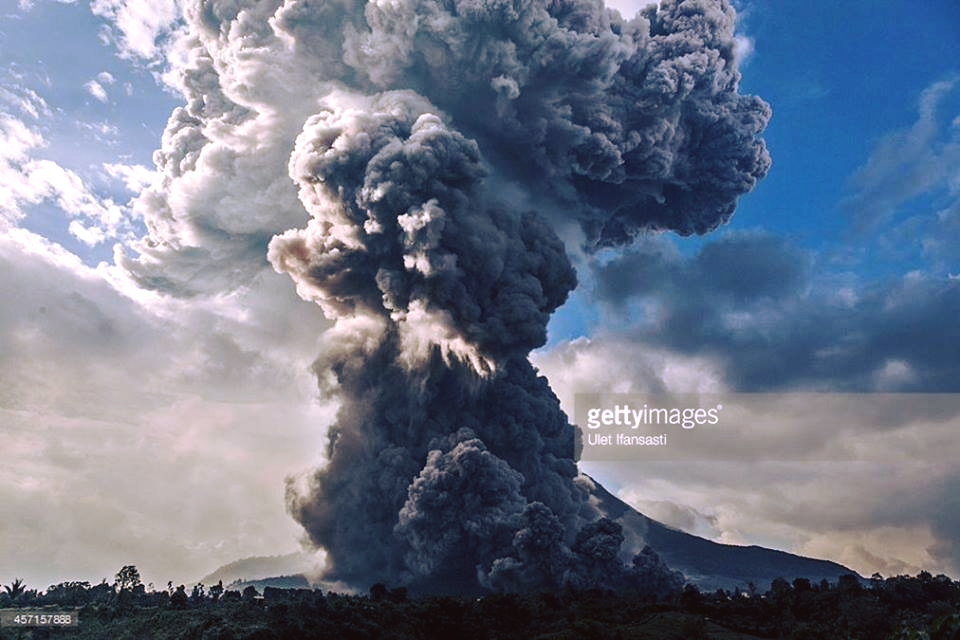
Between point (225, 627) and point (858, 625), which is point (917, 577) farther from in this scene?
point (225, 627)

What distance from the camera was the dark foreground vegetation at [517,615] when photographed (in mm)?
40312

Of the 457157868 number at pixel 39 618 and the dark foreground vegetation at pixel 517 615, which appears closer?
the dark foreground vegetation at pixel 517 615

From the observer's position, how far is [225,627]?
38.3 metres

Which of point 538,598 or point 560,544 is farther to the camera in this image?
point 560,544

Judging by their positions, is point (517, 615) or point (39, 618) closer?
point (39, 618)

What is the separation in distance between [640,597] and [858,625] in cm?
1829

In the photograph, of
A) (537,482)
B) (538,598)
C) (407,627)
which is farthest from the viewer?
(537,482)

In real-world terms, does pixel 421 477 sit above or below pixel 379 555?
above

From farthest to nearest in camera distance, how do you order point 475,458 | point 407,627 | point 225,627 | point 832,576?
point 832,576, point 475,458, point 407,627, point 225,627

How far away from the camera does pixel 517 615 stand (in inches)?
2007

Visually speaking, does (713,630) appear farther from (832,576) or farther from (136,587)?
(832,576)

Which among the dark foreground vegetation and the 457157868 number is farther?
the 457157868 number

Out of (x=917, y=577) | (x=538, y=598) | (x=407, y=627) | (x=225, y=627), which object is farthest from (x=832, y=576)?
(x=225, y=627)

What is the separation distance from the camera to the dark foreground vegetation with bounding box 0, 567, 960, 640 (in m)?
40.3
